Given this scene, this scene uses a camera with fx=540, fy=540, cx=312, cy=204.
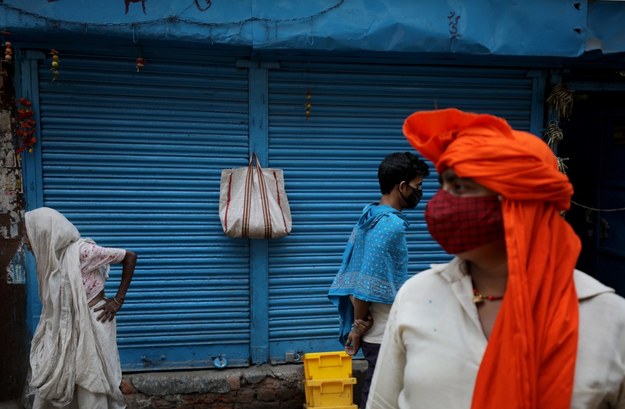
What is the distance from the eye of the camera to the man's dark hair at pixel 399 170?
3.13 meters

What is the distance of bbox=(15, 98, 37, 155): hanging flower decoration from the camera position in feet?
13.4

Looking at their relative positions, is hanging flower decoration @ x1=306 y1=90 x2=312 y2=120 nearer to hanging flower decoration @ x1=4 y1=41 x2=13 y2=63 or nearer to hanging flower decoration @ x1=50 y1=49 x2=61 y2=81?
hanging flower decoration @ x1=50 y1=49 x2=61 y2=81

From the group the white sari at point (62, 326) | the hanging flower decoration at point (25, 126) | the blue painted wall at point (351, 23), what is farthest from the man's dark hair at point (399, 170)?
the hanging flower decoration at point (25, 126)

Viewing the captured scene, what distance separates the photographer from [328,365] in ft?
14.5

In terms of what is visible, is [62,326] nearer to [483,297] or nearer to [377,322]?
[377,322]

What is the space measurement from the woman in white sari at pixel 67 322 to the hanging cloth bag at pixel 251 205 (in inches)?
44.0

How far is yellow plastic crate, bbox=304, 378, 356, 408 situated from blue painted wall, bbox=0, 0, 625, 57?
2602mm

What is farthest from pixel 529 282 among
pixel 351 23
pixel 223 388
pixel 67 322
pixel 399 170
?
pixel 223 388

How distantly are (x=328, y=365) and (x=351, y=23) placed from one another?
2720 mm

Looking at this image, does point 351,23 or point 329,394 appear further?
point 329,394

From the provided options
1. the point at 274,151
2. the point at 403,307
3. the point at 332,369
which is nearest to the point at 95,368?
the point at 332,369

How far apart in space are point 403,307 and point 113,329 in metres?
2.67

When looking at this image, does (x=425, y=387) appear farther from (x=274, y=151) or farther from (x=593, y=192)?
(x=593, y=192)

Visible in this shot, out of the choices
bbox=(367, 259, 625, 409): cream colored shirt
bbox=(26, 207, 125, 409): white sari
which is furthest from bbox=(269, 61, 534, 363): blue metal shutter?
bbox=(367, 259, 625, 409): cream colored shirt
